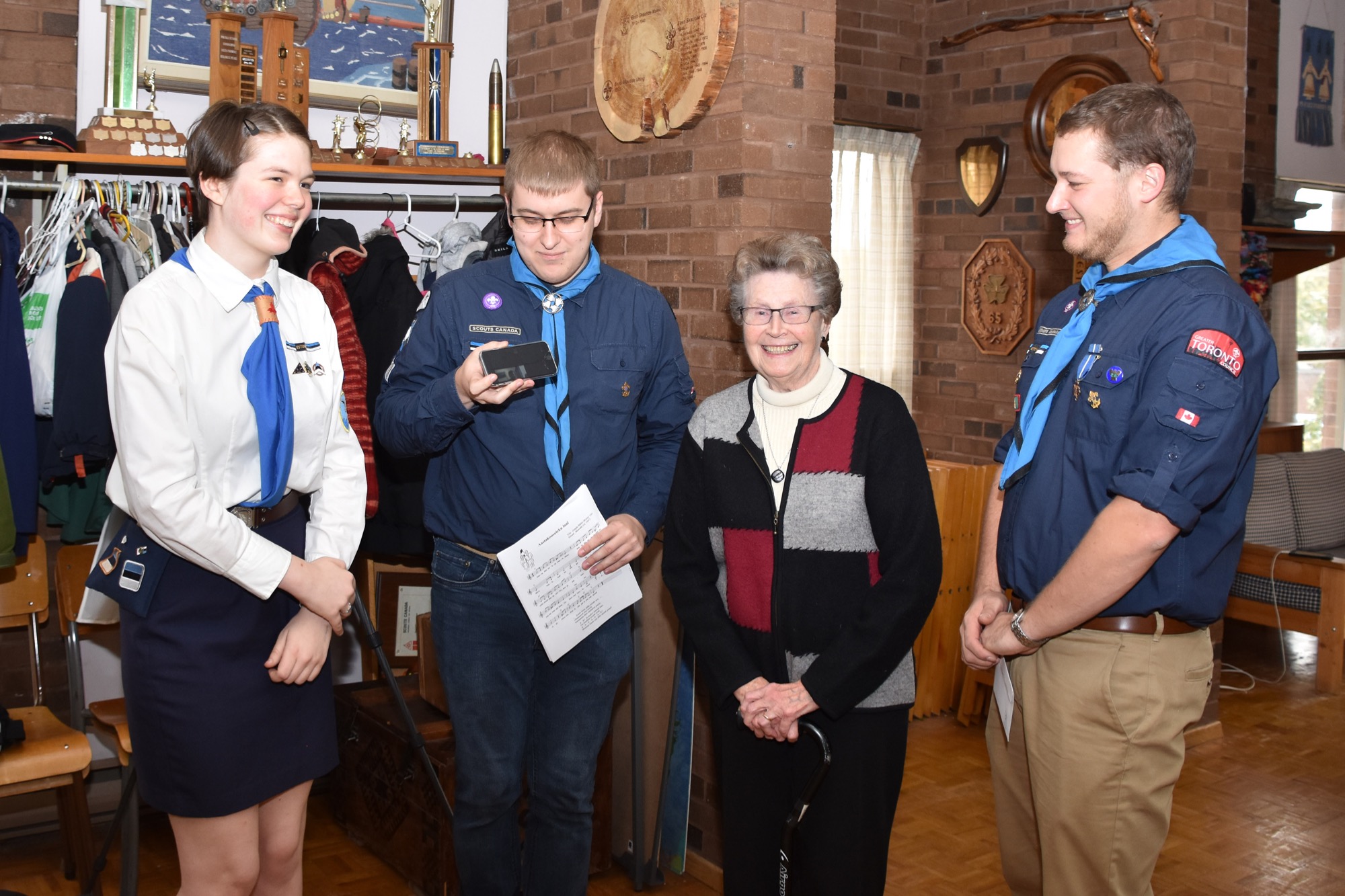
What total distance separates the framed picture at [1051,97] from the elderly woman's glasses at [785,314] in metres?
3.46

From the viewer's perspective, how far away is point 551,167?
2193 mm

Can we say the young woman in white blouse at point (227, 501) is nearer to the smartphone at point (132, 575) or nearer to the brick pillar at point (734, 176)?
the smartphone at point (132, 575)

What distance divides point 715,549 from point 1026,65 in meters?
4.04

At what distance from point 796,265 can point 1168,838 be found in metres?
2.56

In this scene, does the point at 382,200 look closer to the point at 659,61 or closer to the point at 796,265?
the point at 659,61

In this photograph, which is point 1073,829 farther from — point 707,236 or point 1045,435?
point 707,236

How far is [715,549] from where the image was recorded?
2213mm

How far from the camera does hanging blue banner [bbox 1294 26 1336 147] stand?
6.43m

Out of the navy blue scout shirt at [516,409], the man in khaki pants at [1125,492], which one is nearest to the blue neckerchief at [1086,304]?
the man in khaki pants at [1125,492]

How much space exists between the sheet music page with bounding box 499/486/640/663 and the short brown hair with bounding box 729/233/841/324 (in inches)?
19.6

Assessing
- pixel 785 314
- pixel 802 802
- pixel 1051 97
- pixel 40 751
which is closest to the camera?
pixel 802 802

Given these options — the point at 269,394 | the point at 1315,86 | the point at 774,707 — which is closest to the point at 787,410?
the point at 774,707

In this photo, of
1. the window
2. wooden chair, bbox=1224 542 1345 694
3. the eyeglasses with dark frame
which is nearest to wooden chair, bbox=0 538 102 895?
the eyeglasses with dark frame

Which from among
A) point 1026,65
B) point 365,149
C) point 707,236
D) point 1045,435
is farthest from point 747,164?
point 1026,65
